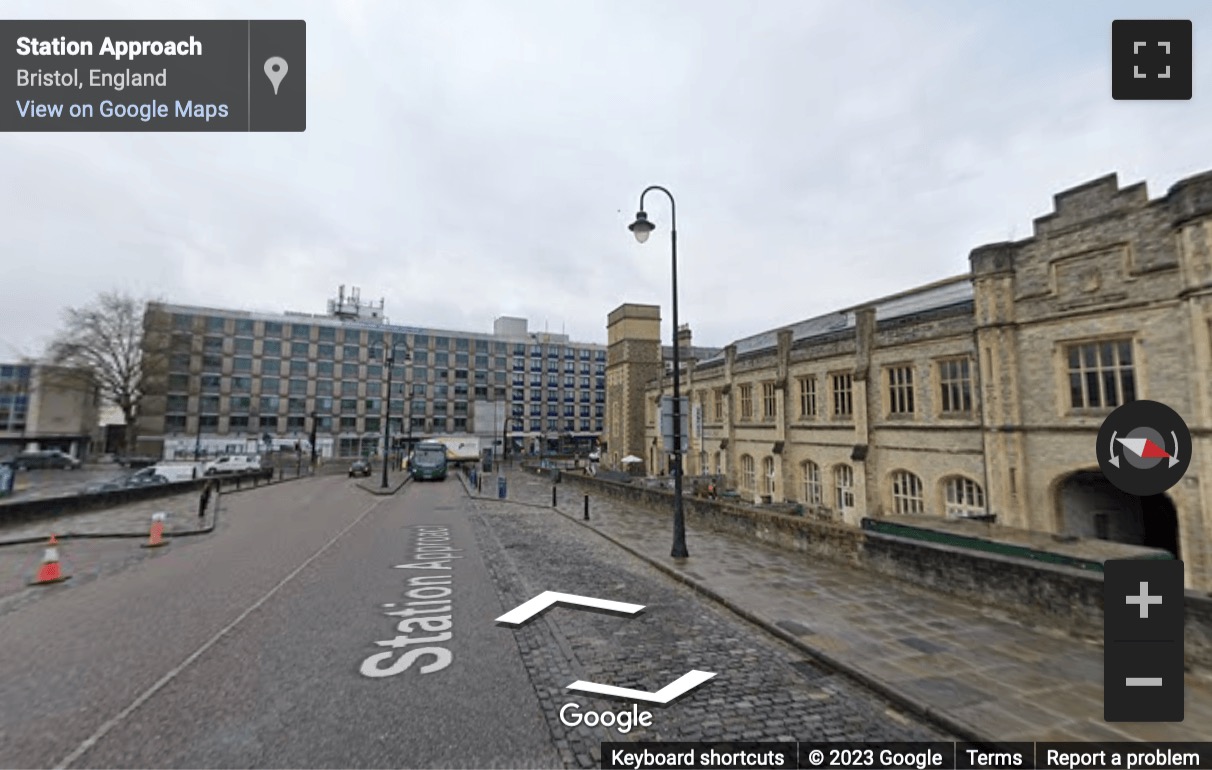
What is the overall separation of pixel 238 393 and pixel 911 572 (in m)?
83.8

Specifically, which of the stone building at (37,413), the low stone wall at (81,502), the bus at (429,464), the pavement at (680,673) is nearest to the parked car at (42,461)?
the stone building at (37,413)

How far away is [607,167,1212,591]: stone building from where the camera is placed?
1216 centimetres

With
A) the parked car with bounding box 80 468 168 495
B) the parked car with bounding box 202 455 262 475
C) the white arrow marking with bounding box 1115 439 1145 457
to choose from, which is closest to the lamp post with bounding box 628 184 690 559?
the white arrow marking with bounding box 1115 439 1145 457

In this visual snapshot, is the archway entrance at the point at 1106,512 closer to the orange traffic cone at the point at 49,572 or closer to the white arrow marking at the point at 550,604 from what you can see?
the white arrow marking at the point at 550,604

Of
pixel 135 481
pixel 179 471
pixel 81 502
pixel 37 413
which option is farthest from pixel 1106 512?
pixel 37 413

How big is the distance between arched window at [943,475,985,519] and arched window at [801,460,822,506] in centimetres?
648

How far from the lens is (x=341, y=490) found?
30.3 metres

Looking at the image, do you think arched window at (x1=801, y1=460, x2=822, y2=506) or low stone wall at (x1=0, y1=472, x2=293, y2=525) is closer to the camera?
low stone wall at (x1=0, y1=472, x2=293, y2=525)

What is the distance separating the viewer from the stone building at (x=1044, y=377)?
479 inches

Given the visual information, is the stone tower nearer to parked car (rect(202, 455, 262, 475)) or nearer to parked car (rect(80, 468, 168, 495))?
parked car (rect(202, 455, 262, 475))

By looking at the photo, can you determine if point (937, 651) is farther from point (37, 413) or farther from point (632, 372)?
point (37, 413)

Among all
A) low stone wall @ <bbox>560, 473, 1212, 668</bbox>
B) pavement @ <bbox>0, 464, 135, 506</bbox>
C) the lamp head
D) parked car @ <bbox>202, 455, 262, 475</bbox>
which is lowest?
pavement @ <bbox>0, 464, 135, 506</bbox>

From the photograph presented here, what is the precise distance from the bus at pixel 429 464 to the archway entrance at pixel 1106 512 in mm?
35802

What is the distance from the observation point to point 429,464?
128ft
